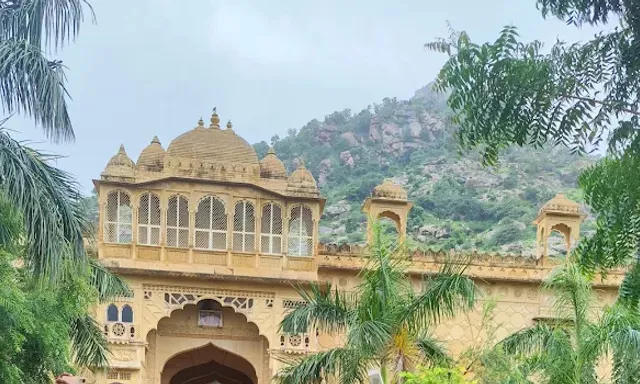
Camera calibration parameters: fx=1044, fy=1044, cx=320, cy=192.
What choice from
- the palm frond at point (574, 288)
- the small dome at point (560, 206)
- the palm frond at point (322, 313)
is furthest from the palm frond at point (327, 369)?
the small dome at point (560, 206)

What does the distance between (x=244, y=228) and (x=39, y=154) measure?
11.1 m

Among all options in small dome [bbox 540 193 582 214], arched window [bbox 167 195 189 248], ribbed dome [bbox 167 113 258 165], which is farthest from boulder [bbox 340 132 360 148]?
arched window [bbox 167 195 189 248]

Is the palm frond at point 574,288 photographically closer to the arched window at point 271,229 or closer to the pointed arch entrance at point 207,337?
the arched window at point 271,229

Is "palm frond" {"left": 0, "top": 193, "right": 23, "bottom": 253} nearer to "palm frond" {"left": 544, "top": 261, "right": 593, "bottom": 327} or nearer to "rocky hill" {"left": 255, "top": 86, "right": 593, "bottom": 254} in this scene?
"palm frond" {"left": 544, "top": 261, "right": 593, "bottom": 327}

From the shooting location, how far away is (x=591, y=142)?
605 cm

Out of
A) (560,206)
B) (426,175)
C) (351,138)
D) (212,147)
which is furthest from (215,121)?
(351,138)

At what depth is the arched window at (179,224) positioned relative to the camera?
18.8 metres

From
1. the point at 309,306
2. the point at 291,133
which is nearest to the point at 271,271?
the point at 309,306

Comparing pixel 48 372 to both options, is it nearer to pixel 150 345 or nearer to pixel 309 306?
pixel 309 306

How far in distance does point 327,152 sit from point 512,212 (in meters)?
15.8

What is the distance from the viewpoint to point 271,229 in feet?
62.6

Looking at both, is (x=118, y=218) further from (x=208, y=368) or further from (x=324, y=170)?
(x=324, y=170)

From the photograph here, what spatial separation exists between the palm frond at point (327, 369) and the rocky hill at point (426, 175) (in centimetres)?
2590

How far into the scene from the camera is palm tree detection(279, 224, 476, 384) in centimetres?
1316
